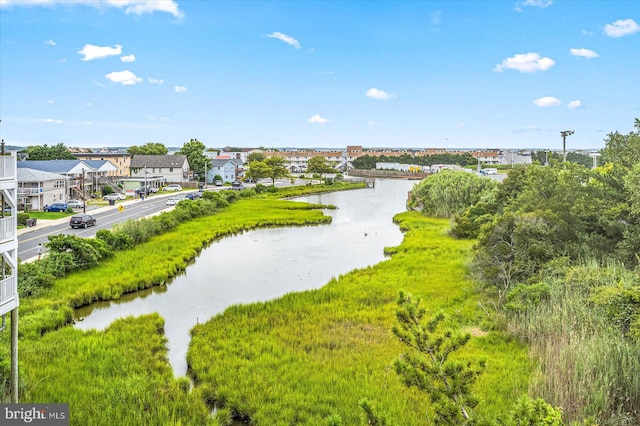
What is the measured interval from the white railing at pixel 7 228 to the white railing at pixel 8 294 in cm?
79

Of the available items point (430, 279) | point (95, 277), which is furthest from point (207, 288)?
point (430, 279)

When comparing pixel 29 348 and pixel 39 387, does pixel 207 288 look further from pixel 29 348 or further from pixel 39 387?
pixel 39 387

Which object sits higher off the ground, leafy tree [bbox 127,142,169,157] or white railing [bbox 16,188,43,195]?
leafy tree [bbox 127,142,169,157]

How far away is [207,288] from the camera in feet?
64.1

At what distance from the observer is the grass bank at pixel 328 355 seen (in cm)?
970

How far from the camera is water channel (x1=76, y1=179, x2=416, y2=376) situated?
16.1m

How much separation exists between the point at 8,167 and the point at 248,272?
534 inches

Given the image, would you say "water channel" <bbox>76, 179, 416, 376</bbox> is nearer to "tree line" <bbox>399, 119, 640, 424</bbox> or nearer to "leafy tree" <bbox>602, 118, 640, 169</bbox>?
"tree line" <bbox>399, 119, 640, 424</bbox>

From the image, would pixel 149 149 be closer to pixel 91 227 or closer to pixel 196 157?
pixel 196 157

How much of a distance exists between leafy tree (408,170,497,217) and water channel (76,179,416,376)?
6479 mm

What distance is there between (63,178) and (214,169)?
40.2m

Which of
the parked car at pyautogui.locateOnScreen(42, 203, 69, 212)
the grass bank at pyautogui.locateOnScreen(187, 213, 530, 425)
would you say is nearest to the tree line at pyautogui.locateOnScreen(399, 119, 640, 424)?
the grass bank at pyautogui.locateOnScreen(187, 213, 530, 425)

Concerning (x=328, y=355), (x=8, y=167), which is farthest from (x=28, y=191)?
(x=328, y=355)

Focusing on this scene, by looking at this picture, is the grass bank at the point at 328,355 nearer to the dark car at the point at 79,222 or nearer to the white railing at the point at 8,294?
the white railing at the point at 8,294
